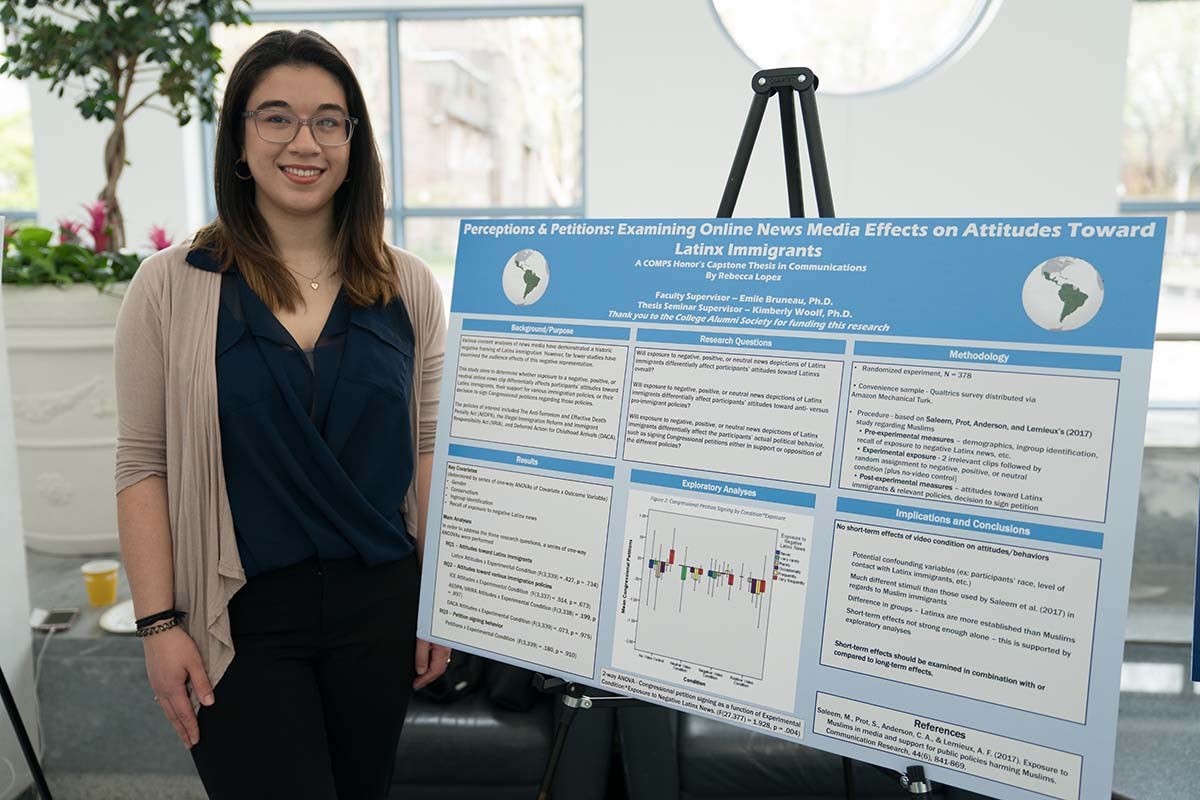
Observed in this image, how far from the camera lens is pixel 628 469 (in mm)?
1210

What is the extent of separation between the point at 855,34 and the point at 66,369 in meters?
3.80

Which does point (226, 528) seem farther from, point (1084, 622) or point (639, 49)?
point (639, 49)

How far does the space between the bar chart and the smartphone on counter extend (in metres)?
1.87

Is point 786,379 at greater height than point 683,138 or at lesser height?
lesser

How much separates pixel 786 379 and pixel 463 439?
20.2 inches

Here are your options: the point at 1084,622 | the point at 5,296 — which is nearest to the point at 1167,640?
the point at 1084,622

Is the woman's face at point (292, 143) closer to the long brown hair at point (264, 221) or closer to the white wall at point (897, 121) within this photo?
the long brown hair at point (264, 221)

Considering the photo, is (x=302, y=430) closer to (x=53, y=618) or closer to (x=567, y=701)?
(x=567, y=701)

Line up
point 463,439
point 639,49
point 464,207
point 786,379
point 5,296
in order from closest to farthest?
1. point 786,379
2. point 463,439
3. point 5,296
4. point 639,49
5. point 464,207

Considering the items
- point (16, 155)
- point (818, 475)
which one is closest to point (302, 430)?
point (818, 475)

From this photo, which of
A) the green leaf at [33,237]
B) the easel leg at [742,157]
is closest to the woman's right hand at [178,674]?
the easel leg at [742,157]

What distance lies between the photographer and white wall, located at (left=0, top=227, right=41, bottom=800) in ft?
6.46

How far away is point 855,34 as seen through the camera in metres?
4.40

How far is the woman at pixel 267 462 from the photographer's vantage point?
4.00 ft
